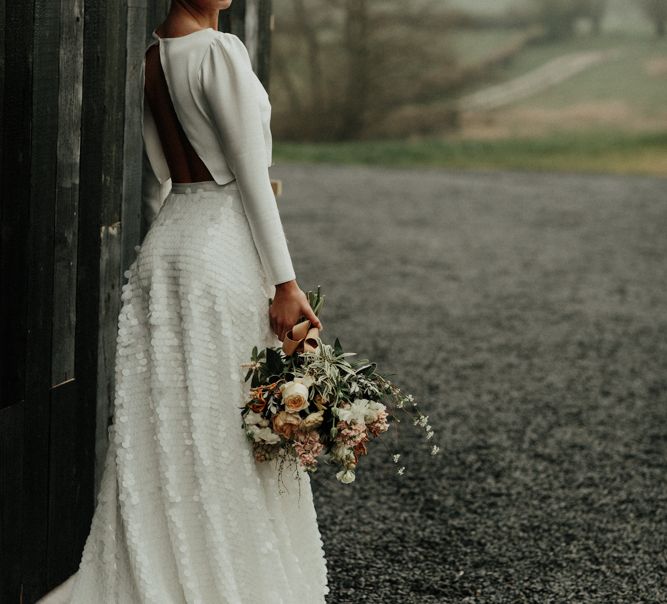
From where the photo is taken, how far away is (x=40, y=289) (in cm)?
365

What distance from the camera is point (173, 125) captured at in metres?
3.21

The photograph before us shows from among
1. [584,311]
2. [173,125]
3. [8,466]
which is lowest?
[584,311]

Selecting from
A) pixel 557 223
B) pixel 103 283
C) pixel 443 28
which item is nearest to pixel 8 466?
pixel 103 283

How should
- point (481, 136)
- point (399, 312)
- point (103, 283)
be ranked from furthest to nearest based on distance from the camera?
point (481, 136)
point (399, 312)
point (103, 283)

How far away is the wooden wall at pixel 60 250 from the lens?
3.46 meters

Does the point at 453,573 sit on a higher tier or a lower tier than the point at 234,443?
lower

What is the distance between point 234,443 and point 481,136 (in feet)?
78.2

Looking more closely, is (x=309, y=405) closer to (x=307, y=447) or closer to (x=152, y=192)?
(x=307, y=447)

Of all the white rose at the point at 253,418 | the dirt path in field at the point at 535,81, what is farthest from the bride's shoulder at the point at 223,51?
the dirt path in field at the point at 535,81

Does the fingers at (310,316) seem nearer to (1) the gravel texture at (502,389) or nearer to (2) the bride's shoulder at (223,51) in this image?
(2) the bride's shoulder at (223,51)

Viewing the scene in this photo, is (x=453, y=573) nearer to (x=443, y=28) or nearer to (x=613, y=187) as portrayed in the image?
(x=613, y=187)

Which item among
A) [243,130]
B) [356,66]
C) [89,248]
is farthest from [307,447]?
[356,66]

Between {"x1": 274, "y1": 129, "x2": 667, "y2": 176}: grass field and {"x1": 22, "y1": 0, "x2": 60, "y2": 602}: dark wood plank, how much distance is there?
19.3 m

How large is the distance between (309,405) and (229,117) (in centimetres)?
78
